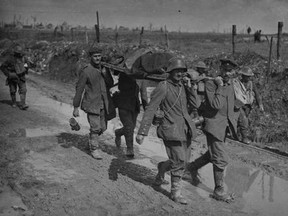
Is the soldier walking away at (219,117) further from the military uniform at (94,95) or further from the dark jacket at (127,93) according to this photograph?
the military uniform at (94,95)

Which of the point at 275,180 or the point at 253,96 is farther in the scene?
the point at 253,96

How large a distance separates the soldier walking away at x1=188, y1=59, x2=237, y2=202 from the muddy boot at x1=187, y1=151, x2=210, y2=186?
0.53 m

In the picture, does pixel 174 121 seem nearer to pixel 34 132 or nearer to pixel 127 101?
pixel 127 101

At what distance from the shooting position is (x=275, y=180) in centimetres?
692

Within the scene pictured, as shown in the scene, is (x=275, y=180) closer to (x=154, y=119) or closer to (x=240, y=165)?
(x=240, y=165)

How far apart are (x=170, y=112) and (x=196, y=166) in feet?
4.98

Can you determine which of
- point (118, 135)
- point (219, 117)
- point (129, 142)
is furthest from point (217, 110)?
point (118, 135)

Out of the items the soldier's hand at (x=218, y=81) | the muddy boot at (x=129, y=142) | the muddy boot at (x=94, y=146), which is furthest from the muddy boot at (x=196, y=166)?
the muddy boot at (x=94, y=146)

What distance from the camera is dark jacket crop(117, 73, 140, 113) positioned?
7270 millimetres

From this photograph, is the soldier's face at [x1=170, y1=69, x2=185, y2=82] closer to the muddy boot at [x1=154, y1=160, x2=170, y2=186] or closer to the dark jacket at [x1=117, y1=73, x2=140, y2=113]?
the muddy boot at [x1=154, y1=160, x2=170, y2=186]

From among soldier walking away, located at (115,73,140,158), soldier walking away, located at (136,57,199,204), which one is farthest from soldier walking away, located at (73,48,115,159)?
soldier walking away, located at (136,57,199,204)

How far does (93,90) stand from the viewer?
23.8 feet

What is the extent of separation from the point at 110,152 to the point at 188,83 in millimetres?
3102

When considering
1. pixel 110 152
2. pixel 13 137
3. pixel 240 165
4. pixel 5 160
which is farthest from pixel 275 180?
pixel 13 137
